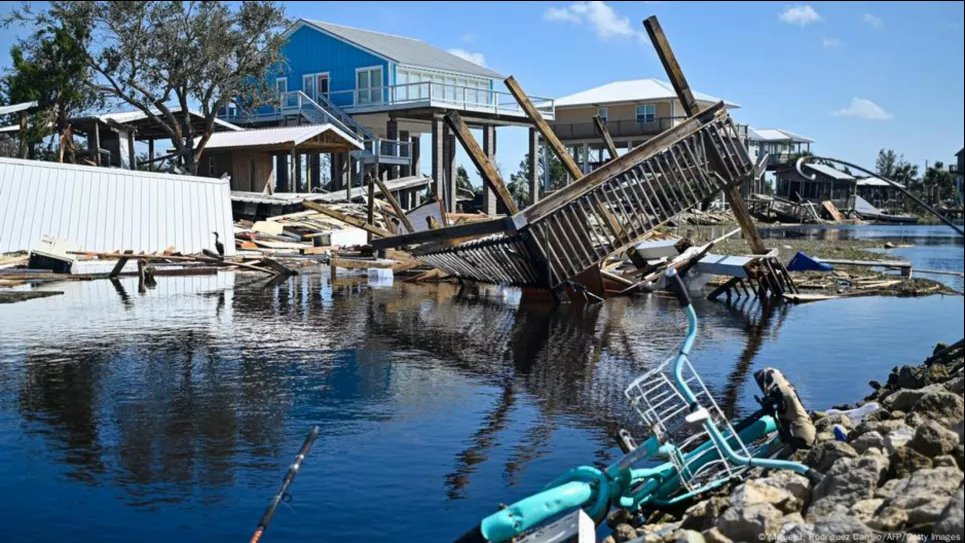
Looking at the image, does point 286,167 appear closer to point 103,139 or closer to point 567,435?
point 103,139

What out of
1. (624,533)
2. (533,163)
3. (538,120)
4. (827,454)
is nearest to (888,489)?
(827,454)

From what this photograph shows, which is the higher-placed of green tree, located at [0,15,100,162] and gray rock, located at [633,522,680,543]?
green tree, located at [0,15,100,162]

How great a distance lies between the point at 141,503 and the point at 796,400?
5.47 meters

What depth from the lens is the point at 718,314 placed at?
22.7 meters

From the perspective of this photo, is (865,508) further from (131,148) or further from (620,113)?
(620,113)

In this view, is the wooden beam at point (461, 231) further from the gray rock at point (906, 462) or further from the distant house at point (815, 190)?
the distant house at point (815, 190)

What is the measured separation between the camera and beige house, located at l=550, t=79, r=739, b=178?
72.5 metres

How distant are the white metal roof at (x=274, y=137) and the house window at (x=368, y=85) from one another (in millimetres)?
3701

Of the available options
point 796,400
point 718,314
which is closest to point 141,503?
point 796,400

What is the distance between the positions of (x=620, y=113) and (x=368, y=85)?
24.4 meters

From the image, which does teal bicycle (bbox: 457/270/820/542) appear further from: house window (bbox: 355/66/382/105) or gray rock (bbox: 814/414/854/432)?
house window (bbox: 355/66/382/105)

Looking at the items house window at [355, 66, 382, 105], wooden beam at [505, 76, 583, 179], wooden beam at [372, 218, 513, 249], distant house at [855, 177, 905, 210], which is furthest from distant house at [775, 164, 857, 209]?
wooden beam at [372, 218, 513, 249]

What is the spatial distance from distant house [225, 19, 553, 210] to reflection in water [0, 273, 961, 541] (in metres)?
31.5

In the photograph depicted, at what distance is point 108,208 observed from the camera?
103ft
